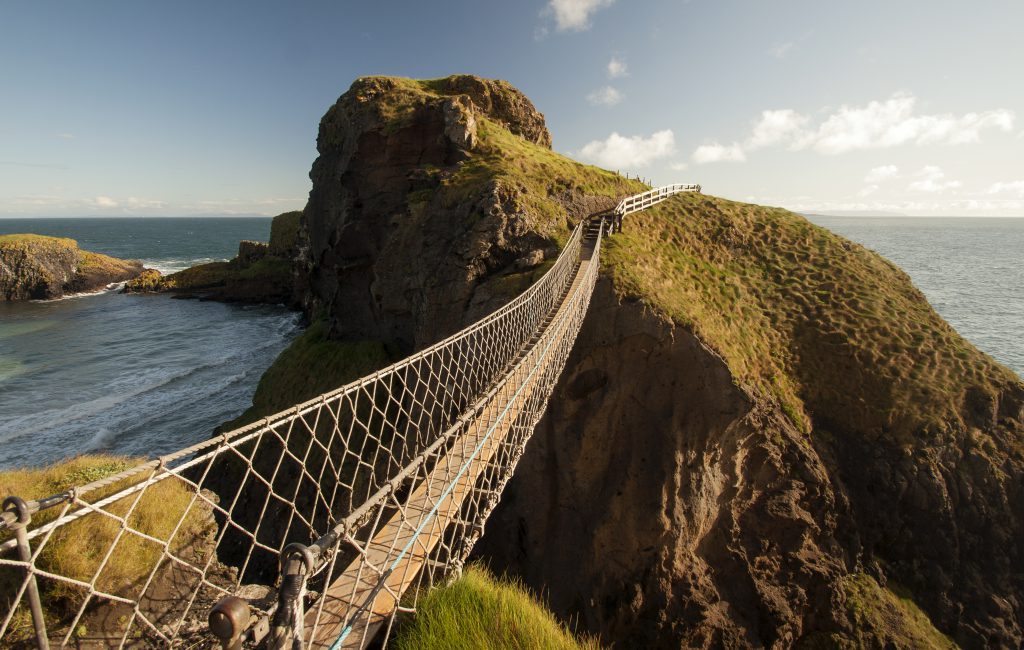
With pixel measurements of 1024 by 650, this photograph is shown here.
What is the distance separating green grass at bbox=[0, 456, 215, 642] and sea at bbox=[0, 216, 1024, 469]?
17.9 m

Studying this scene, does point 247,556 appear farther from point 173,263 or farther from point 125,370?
point 173,263

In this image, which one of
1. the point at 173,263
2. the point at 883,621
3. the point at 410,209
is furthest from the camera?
the point at 173,263

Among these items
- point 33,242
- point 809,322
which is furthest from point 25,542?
point 33,242

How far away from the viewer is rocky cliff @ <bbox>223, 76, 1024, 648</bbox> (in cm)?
1166

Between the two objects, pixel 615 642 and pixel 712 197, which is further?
pixel 712 197

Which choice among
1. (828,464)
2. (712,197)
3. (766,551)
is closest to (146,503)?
(766,551)

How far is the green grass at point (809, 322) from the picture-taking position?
14430 millimetres

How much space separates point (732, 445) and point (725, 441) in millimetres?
323

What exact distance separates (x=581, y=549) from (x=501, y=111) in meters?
25.2

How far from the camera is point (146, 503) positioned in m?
5.15

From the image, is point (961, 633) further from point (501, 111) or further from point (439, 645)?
point (501, 111)

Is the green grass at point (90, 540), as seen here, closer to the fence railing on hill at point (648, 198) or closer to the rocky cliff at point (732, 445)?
the rocky cliff at point (732, 445)

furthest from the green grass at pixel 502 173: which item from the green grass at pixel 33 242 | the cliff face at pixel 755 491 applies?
the green grass at pixel 33 242

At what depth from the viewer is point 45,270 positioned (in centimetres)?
5078
